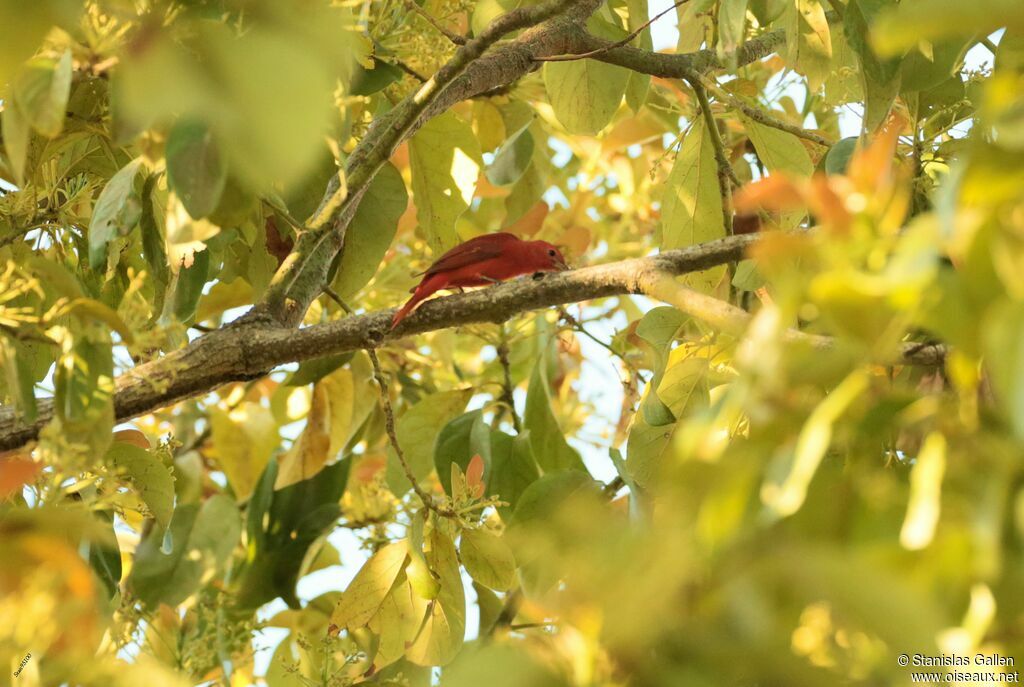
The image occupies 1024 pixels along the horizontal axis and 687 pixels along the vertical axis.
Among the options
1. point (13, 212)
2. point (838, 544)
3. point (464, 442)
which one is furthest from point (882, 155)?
point (464, 442)

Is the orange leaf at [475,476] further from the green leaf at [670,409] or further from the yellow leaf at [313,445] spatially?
the yellow leaf at [313,445]

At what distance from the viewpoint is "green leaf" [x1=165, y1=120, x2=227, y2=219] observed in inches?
31.1

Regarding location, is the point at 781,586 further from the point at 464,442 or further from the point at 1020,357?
the point at 464,442

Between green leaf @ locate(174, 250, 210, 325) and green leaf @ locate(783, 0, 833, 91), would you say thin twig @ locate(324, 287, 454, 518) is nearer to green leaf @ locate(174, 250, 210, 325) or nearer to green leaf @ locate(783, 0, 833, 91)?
green leaf @ locate(174, 250, 210, 325)

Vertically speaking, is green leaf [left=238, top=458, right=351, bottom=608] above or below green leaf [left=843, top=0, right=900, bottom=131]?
below

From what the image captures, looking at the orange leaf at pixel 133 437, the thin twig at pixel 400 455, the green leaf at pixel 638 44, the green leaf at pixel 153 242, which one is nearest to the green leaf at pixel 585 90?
the green leaf at pixel 638 44

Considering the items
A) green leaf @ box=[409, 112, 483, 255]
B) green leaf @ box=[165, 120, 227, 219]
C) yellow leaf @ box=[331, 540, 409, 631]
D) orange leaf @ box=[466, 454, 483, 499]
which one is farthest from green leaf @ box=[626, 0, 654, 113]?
green leaf @ box=[165, 120, 227, 219]

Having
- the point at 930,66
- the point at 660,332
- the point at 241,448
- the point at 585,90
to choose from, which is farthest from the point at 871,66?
the point at 241,448

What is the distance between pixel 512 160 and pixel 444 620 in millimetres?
887

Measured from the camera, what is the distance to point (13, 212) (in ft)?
4.30

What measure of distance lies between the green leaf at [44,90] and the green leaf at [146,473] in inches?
19.7

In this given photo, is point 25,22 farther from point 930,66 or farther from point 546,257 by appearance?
point 546,257

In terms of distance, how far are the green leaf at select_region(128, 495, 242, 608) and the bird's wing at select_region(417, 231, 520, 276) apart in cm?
66

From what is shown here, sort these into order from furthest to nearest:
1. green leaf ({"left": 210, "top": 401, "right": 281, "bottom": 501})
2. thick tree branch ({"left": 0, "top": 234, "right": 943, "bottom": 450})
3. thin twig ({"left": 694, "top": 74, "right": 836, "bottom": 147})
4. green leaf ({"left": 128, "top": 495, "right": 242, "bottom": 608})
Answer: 1. green leaf ({"left": 210, "top": 401, "right": 281, "bottom": 501})
2. green leaf ({"left": 128, "top": 495, "right": 242, "bottom": 608})
3. thin twig ({"left": 694, "top": 74, "right": 836, "bottom": 147})
4. thick tree branch ({"left": 0, "top": 234, "right": 943, "bottom": 450})
